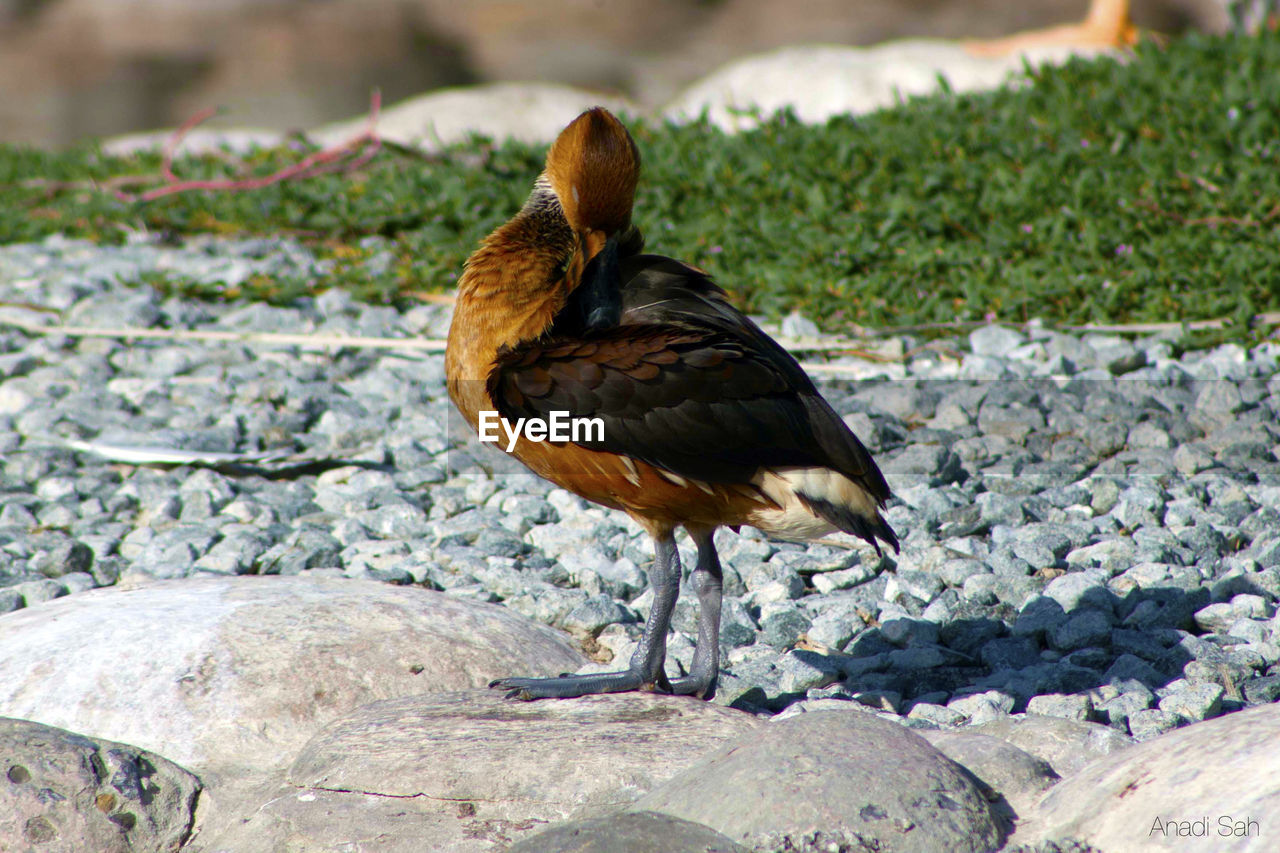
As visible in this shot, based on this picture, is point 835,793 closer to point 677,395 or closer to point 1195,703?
point 677,395

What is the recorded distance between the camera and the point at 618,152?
3.19 m

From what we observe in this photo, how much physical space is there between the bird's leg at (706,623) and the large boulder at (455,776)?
264mm

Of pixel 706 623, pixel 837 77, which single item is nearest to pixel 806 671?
pixel 706 623

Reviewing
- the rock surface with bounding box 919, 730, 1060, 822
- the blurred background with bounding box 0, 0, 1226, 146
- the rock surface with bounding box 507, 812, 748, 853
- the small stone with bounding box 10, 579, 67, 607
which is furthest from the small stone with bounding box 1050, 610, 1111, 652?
the blurred background with bounding box 0, 0, 1226, 146

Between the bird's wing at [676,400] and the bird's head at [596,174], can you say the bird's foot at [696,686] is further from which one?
the bird's head at [596,174]

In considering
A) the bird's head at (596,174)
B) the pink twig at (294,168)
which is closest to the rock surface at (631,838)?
the bird's head at (596,174)

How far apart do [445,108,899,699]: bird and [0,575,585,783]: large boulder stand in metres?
0.29

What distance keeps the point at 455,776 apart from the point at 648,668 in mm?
670

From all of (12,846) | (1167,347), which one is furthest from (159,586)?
(1167,347)

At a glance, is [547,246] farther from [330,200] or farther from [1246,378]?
[330,200]

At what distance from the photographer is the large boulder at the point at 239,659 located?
296 cm

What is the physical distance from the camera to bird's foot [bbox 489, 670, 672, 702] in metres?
3.03

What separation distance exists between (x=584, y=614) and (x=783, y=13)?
10789mm

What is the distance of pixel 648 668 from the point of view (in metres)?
3.13
